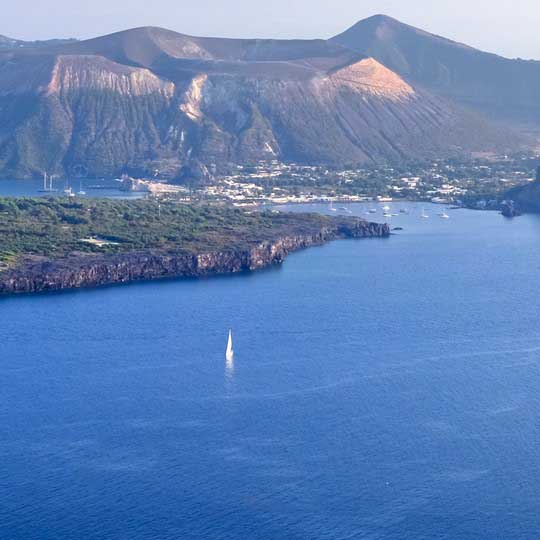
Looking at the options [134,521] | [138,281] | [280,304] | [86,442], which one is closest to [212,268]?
[138,281]

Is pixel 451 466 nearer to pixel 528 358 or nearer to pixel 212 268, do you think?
pixel 528 358

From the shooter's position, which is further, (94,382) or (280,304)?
(280,304)

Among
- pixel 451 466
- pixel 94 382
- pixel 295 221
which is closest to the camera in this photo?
pixel 451 466

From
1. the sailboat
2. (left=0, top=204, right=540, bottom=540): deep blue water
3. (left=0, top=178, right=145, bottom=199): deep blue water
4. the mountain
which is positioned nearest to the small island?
(left=0, top=204, right=540, bottom=540): deep blue water

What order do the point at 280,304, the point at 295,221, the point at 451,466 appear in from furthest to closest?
the point at 295,221 < the point at 280,304 < the point at 451,466

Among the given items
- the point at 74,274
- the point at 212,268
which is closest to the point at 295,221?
the point at 212,268

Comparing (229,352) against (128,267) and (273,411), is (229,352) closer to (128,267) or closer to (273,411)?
(273,411)

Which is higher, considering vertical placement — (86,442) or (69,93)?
Result: (69,93)

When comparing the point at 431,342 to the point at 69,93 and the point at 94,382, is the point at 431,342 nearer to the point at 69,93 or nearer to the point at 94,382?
the point at 94,382
